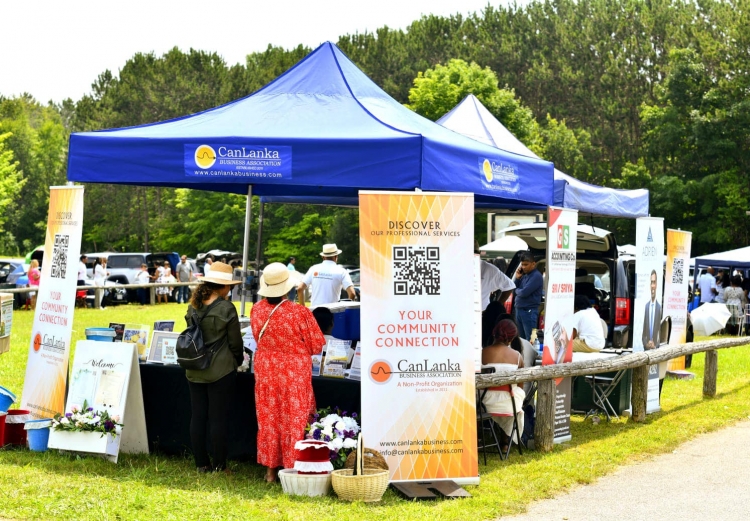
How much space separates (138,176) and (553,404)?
422 cm

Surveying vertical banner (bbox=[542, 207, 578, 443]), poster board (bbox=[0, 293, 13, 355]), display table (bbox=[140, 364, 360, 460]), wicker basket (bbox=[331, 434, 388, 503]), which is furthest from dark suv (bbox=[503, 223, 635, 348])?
poster board (bbox=[0, 293, 13, 355])

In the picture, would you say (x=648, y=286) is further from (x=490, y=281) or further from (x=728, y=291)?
(x=728, y=291)

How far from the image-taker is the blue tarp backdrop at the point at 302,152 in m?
7.61

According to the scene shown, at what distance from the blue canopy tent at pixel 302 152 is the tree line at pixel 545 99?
35447mm

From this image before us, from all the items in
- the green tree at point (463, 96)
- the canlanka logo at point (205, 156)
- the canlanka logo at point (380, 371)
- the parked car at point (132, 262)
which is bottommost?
the canlanka logo at point (380, 371)

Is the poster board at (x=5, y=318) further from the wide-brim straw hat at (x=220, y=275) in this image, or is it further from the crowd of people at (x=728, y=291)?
the crowd of people at (x=728, y=291)

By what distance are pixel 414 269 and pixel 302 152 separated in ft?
4.38

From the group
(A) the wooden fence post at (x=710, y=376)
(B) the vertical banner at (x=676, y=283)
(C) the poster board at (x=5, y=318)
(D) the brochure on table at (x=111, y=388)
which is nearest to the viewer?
(D) the brochure on table at (x=111, y=388)

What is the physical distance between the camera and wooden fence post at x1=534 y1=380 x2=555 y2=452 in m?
8.88

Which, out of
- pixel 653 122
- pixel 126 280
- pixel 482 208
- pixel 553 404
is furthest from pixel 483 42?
pixel 553 404

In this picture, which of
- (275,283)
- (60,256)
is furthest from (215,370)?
(60,256)

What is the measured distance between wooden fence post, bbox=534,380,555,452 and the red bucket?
4.54 meters

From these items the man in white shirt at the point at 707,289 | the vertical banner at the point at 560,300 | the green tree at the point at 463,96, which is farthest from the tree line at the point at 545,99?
the vertical banner at the point at 560,300

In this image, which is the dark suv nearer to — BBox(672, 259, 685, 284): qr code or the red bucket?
BBox(672, 259, 685, 284): qr code
